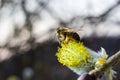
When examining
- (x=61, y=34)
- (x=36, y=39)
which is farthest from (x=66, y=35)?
(x=36, y=39)

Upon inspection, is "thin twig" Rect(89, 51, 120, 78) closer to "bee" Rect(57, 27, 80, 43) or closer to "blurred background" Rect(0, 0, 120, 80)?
"bee" Rect(57, 27, 80, 43)

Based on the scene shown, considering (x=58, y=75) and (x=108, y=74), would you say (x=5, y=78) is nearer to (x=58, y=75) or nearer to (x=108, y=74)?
(x=58, y=75)

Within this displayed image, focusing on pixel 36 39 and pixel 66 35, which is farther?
pixel 36 39

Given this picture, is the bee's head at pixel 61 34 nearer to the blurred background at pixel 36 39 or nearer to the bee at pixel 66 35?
the bee at pixel 66 35

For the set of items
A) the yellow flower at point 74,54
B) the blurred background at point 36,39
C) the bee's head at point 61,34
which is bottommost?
the blurred background at point 36,39

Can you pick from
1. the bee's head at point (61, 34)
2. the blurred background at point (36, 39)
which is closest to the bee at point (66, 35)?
the bee's head at point (61, 34)

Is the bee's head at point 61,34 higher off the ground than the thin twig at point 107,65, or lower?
higher

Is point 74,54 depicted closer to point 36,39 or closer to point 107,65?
point 107,65

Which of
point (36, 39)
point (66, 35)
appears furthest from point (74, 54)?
point (36, 39)

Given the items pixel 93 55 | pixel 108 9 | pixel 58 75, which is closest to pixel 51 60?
pixel 58 75

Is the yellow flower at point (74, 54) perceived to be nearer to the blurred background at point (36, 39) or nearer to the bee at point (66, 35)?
the bee at point (66, 35)

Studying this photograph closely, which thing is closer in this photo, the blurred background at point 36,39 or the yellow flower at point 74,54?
the yellow flower at point 74,54
